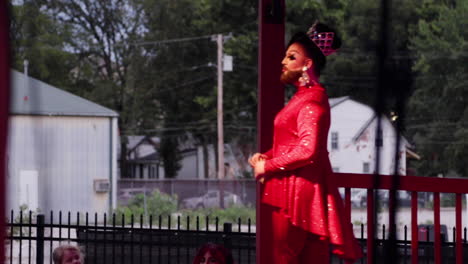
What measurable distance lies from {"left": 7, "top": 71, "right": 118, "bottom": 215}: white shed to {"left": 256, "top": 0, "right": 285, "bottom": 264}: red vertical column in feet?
3.14

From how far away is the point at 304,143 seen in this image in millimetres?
3053

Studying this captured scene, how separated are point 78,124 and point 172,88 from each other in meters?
10.0

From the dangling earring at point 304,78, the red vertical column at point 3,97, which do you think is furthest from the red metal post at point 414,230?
the red vertical column at point 3,97

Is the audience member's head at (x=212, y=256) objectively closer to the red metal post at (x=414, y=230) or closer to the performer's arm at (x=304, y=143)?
the performer's arm at (x=304, y=143)

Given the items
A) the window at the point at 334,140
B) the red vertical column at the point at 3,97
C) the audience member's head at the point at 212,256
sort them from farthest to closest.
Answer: the window at the point at 334,140
the audience member's head at the point at 212,256
the red vertical column at the point at 3,97

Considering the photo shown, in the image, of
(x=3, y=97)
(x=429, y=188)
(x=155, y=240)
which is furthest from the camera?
(x=155, y=240)

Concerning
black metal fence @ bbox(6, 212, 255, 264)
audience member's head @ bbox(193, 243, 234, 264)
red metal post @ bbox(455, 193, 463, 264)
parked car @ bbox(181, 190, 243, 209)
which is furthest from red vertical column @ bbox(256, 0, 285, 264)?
parked car @ bbox(181, 190, 243, 209)

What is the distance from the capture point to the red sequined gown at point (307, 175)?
307 centimetres

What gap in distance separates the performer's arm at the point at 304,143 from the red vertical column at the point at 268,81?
423 millimetres

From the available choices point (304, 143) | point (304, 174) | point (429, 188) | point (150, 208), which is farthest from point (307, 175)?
point (150, 208)

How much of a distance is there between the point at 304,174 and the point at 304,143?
6.0 inches

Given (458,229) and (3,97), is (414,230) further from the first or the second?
(3,97)

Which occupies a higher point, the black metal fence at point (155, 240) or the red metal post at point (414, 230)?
A: the red metal post at point (414, 230)

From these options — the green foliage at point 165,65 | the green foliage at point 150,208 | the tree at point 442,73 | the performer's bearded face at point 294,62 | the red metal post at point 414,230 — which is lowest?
the green foliage at point 150,208
